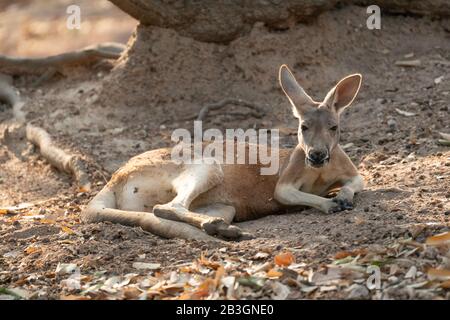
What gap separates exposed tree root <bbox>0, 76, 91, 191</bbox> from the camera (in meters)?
8.26

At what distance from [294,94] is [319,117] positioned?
1.54 feet

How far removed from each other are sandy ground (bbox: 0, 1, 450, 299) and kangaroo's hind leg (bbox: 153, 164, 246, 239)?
0.60 ft

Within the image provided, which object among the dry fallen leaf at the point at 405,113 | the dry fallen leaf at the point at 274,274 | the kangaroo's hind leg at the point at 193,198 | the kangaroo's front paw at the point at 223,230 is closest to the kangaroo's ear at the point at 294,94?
the kangaroo's hind leg at the point at 193,198

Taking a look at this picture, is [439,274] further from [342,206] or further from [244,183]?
[244,183]

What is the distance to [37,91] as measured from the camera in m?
10.7

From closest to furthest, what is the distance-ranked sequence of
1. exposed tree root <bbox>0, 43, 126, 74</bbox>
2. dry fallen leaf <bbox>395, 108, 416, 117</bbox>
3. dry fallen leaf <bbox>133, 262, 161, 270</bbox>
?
dry fallen leaf <bbox>133, 262, 161, 270</bbox>
dry fallen leaf <bbox>395, 108, 416, 117</bbox>
exposed tree root <bbox>0, 43, 126, 74</bbox>

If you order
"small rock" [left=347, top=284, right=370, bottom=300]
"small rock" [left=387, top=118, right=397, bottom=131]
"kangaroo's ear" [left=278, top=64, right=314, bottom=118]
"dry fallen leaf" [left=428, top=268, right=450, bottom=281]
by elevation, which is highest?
"kangaroo's ear" [left=278, top=64, right=314, bottom=118]

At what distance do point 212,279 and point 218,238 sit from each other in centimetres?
97

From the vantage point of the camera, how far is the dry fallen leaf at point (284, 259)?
17.0 ft

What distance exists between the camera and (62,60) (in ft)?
35.4

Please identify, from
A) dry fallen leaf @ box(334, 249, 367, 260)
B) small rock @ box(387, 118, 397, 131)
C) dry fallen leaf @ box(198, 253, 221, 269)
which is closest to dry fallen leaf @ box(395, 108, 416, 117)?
small rock @ box(387, 118, 397, 131)

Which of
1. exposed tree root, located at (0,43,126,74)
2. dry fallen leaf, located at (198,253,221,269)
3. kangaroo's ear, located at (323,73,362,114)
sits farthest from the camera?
exposed tree root, located at (0,43,126,74)

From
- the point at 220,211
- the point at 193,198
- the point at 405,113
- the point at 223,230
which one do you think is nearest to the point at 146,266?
the point at 223,230

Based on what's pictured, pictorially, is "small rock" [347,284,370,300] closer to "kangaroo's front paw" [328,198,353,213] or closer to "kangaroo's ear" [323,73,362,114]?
"kangaroo's front paw" [328,198,353,213]
